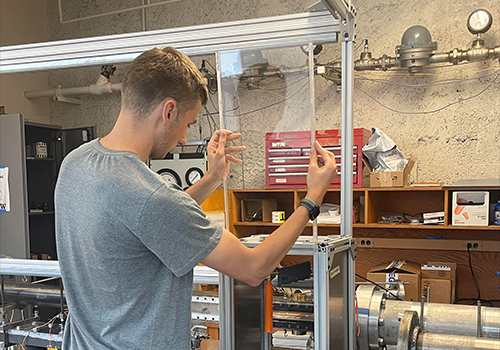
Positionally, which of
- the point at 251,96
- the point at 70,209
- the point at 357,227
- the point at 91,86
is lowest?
the point at 357,227

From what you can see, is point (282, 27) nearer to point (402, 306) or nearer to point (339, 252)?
point (339, 252)

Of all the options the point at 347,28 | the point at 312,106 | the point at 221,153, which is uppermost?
the point at 347,28

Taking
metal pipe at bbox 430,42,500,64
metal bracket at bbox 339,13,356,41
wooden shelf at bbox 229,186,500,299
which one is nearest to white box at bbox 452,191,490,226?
wooden shelf at bbox 229,186,500,299

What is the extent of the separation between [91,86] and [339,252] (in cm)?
386

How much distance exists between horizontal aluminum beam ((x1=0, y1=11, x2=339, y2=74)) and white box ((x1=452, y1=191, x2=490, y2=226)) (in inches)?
91.3

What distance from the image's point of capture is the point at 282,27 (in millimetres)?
1218

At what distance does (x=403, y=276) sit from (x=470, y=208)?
62 centimetres

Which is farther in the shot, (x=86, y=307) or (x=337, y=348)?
(x=337, y=348)

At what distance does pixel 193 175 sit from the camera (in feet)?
12.2

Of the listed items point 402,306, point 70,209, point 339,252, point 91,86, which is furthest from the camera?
point 91,86

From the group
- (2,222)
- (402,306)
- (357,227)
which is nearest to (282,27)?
(402,306)

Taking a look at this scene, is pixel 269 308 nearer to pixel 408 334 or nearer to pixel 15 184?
pixel 408 334

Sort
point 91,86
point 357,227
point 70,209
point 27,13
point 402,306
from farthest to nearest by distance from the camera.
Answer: point 27,13, point 91,86, point 357,227, point 402,306, point 70,209

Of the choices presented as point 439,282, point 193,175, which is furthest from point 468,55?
point 193,175
